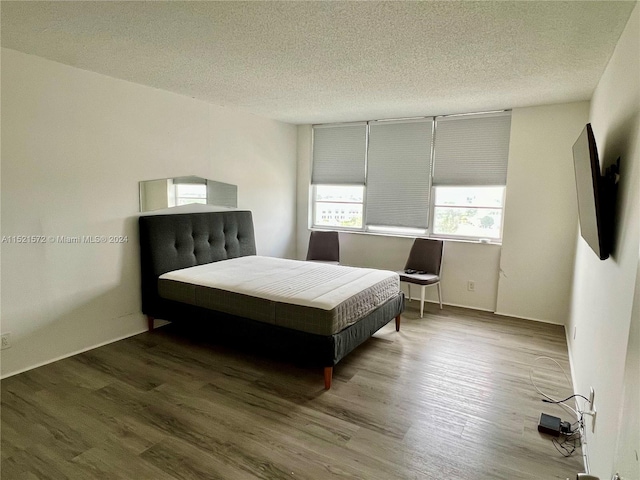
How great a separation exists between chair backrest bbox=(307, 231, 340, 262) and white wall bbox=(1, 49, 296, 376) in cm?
190

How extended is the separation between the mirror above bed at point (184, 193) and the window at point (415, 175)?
168 centimetres

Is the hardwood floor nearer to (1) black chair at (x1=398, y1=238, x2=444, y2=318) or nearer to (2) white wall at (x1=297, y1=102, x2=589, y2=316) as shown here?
(2) white wall at (x1=297, y1=102, x2=589, y2=316)

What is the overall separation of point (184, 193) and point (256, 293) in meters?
1.68

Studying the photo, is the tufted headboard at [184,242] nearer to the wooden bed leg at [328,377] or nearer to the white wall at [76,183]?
the white wall at [76,183]

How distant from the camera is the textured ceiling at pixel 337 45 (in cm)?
202

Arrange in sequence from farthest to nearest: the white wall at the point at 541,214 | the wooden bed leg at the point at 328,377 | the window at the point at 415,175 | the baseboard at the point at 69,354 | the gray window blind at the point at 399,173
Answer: the gray window blind at the point at 399,173
the window at the point at 415,175
the white wall at the point at 541,214
the baseboard at the point at 69,354
the wooden bed leg at the point at 328,377

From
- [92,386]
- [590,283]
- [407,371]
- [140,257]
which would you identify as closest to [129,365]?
[92,386]

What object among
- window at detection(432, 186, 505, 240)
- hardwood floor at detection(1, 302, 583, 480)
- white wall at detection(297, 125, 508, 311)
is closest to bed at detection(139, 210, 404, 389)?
hardwood floor at detection(1, 302, 583, 480)

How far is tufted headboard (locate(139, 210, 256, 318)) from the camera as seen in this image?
12.0 feet

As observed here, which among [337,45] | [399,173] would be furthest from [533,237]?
[337,45]

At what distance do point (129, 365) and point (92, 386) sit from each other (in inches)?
14.1

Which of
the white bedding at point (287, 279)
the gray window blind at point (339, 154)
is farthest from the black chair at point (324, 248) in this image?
the white bedding at point (287, 279)

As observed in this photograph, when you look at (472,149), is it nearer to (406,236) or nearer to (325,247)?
(406,236)

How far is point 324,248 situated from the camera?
543 cm
